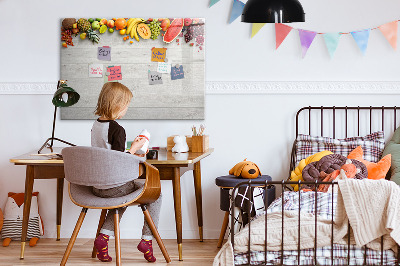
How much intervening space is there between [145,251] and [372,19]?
2255mm

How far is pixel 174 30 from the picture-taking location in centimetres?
425

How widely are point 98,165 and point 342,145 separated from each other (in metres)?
1.77

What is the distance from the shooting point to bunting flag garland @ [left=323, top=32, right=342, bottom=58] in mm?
4184

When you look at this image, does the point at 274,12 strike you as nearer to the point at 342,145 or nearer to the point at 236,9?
the point at 236,9

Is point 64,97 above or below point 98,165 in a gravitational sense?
above

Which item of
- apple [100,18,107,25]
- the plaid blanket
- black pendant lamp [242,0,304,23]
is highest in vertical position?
apple [100,18,107,25]

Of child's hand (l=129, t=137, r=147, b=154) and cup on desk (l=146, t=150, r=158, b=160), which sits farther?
cup on desk (l=146, t=150, r=158, b=160)

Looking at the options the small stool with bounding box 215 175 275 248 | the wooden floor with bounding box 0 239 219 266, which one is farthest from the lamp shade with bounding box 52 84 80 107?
the small stool with bounding box 215 175 275 248

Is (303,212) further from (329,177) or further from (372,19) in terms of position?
(372,19)

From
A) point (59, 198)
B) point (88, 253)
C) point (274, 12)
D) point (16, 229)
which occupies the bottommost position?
point (88, 253)

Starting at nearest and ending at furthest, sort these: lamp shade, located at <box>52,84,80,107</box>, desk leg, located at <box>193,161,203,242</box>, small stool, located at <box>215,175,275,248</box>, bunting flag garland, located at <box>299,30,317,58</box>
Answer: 1. small stool, located at <box>215,175,275,248</box>
2. lamp shade, located at <box>52,84,80,107</box>
3. desk leg, located at <box>193,161,203,242</box>
4. bunting flag garland, located at <box>299,30,317,58</box>

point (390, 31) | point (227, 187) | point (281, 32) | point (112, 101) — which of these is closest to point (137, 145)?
point (112, 101)

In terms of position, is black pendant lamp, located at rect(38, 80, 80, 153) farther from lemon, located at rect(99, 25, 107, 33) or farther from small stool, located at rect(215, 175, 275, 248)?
small stool, located at rect(215, 175, 275, 248)

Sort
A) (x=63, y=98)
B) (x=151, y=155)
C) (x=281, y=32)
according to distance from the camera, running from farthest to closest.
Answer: (x=281, y=32) < (x=63, y=98) < (x=151, y=155)
